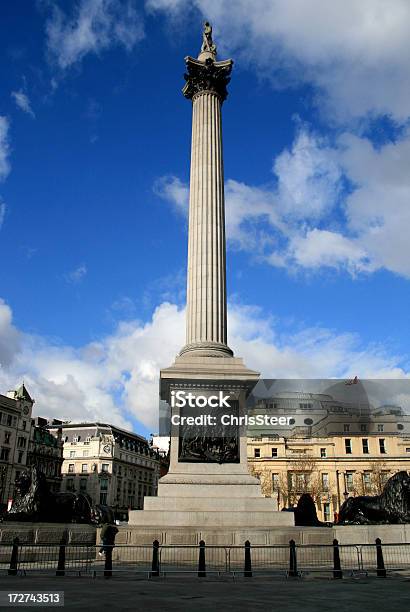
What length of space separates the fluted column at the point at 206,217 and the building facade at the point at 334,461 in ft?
158

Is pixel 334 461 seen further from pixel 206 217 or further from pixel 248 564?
pixel 248 564

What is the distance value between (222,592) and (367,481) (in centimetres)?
6693

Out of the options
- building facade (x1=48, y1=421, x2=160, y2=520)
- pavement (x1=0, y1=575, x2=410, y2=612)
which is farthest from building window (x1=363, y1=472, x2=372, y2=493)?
pavement (x1=0, y1=575, x2=410, y2=612)

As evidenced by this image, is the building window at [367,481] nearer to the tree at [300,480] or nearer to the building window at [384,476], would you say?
the building window at [384,476]

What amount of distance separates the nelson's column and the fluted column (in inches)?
2.1

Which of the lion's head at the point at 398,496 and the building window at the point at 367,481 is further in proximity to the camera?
the building window at the point at 367,481

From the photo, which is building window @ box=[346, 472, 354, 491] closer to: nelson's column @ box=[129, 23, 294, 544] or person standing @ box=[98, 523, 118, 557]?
nelson's column @ box=[129, 23, 294, 544]

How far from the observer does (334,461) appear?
7569 cm

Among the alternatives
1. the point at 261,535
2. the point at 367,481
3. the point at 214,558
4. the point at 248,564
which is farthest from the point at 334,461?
the point at 248,564

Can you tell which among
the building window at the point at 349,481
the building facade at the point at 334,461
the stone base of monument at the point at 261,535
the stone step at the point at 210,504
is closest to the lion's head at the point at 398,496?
the stone base of monument at the point at 261,535

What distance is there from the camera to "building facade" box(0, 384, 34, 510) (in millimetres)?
77375

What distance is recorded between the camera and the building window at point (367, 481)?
233ft

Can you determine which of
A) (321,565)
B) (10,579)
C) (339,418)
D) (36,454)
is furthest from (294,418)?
(10,579)

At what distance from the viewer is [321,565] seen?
61.9 ft
